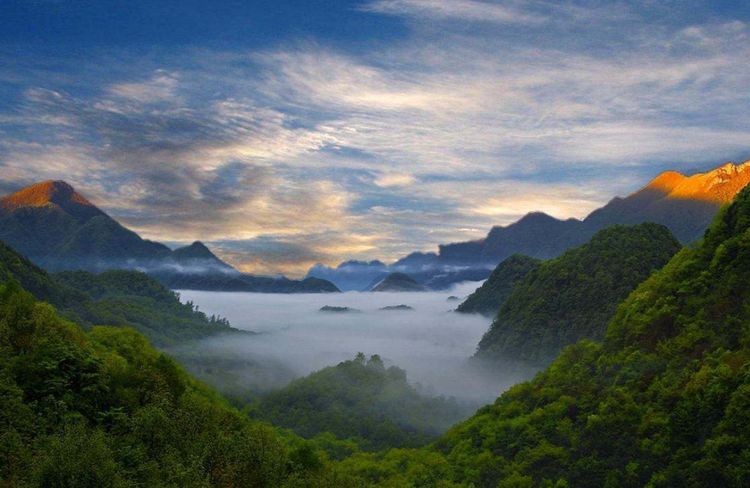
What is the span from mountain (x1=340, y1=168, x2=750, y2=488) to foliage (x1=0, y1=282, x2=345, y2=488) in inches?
1408

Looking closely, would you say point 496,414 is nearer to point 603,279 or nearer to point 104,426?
point 104,426

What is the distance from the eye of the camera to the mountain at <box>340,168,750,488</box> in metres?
71.7

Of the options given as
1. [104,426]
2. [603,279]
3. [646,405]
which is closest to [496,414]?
[646,405]

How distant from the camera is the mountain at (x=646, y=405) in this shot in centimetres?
7169

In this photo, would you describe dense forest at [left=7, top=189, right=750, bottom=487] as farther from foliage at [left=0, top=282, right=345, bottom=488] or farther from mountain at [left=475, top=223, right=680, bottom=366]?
mountain at [left=475, top=223, right=680, bottom=366]

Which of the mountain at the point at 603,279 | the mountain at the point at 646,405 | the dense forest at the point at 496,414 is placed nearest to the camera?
the dense forest at the point at 496,414

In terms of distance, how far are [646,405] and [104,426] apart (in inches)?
2712

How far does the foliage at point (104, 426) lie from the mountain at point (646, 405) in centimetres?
3576

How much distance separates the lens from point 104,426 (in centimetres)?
5722

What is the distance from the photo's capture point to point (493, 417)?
364ft

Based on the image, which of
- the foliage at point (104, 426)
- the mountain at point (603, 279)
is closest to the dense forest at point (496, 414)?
the foliage at point (104, 426)

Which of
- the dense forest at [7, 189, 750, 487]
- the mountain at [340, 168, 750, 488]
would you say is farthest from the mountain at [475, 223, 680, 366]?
the mountain at [340, 168, 750, 488]

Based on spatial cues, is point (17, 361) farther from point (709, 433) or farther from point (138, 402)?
point (709, 433)

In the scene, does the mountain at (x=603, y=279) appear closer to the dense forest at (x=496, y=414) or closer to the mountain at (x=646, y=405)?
the dense forest at (x=496, y=414)
